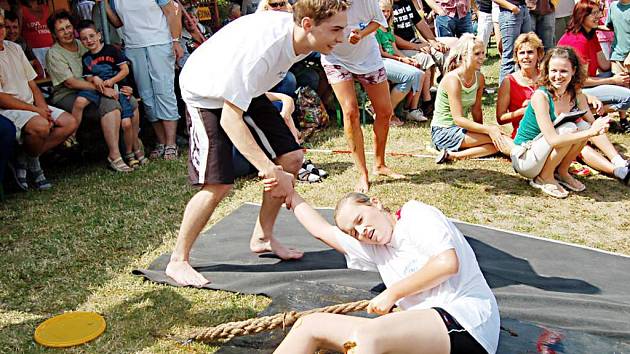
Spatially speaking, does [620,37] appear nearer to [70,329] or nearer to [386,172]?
[386,172]

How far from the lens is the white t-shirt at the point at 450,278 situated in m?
2.21

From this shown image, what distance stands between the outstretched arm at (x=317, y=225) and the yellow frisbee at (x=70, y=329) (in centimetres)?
104

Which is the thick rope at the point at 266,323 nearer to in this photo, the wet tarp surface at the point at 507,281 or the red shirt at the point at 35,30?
the wet tarp surface at the point at 507,281

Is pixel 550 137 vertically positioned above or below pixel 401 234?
below

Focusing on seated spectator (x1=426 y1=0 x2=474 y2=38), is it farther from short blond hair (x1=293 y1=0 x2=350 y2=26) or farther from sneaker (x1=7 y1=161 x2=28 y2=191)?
short blond hair (x1=293 y1=0 x2=350 y2=26)

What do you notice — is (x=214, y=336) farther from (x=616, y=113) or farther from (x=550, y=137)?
(x=616, y=113)

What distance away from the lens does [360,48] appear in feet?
14.9

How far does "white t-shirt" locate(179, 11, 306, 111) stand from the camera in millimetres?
2895

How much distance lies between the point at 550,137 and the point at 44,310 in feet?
11.2

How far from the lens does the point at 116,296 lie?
3279 mm

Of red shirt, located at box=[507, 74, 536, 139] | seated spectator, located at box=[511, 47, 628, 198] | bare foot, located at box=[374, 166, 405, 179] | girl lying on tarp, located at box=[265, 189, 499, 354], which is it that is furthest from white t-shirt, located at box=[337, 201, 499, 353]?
red shirt, located at box=[507, 74, 536, 139]

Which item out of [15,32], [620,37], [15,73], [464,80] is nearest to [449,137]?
[464,80]

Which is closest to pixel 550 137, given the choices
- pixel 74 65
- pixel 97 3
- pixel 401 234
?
pixel 401 234

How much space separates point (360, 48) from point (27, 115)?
2754 mm
